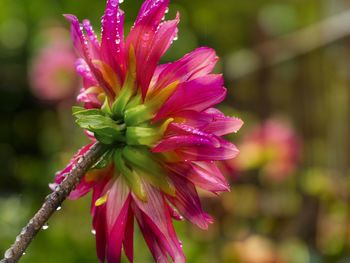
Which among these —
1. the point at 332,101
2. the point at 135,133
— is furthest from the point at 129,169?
the point at 332,101

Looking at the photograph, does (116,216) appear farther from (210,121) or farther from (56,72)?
(56,72)

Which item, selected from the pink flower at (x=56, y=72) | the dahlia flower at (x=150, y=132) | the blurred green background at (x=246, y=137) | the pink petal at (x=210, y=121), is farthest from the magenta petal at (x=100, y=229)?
the pink flower at (x=56, y=72)

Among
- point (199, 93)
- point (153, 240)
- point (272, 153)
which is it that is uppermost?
point (199, 93)

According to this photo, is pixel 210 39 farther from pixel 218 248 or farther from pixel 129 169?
pixel 129 169

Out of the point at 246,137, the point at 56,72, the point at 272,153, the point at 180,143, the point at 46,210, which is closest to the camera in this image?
the point at 46,210

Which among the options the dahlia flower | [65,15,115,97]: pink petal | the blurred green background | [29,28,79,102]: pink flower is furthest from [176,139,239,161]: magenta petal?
[29,28,79,102]: pink flower

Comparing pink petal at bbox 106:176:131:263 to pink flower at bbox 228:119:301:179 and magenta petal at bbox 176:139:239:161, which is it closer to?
magenta petal at bbox 176:139:239:161

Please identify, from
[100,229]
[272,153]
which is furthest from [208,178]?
[272,153]
